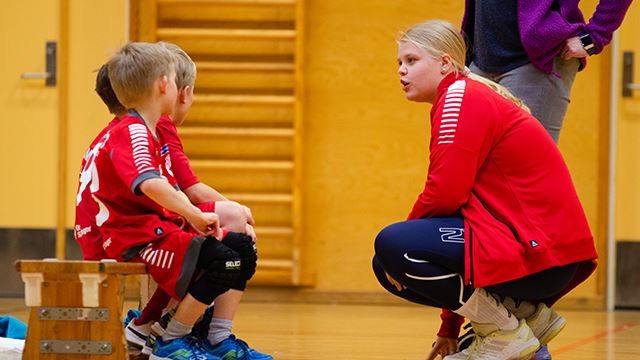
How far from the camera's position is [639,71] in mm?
4520

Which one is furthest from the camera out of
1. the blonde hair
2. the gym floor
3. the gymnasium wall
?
the gymnasium wall

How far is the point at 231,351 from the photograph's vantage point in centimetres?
249

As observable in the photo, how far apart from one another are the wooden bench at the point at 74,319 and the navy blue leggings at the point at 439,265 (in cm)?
62

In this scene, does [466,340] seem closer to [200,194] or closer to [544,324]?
[544,324]

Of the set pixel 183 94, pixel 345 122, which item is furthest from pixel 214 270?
pixel 345 122

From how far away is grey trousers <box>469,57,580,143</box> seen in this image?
2783 mm

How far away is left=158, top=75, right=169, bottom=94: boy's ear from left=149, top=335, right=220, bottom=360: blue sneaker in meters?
0.59

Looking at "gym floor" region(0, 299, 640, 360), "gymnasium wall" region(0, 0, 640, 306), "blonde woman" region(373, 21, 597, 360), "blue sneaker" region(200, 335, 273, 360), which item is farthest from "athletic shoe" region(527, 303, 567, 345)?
"gymnasium wall" region(0, 0, 640, 306)

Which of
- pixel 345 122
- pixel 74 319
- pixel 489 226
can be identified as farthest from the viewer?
pixel 345 122

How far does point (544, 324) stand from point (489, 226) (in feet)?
1.09

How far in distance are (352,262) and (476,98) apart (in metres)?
2.46

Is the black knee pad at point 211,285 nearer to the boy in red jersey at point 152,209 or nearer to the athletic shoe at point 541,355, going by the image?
the boy in red jersey at point 152,209

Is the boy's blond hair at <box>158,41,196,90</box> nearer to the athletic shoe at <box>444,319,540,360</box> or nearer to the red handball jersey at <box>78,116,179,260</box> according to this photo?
the red handball jersey at <box>78,116,179,260</box>

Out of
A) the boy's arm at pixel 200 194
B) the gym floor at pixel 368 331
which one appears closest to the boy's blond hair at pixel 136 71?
the boy's arm at pixel 200 194
